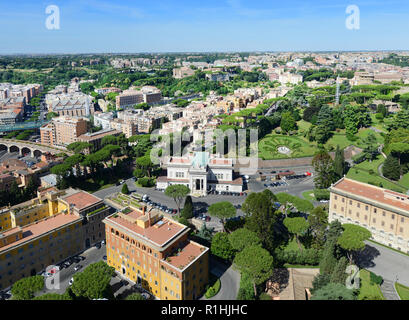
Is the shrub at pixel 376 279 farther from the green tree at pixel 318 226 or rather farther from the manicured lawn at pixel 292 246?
the manicured lawn at pixel 292 246

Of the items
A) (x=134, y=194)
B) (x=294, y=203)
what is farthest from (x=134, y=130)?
(x=294, y=203)

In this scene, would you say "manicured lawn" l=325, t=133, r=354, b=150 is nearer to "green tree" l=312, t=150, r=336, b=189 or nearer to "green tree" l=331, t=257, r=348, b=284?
"green tree" l=312, t=150, r=336, b=189

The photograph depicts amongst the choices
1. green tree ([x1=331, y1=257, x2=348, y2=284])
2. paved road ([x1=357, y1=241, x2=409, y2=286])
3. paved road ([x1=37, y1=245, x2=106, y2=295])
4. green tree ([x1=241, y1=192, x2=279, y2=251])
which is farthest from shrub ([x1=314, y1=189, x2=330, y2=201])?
paved road ([x1=37, y1=245, x2=106, y2=295])

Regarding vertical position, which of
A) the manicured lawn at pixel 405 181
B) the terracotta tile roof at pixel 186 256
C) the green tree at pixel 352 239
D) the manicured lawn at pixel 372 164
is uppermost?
the manicured lawn at pixel 372 164

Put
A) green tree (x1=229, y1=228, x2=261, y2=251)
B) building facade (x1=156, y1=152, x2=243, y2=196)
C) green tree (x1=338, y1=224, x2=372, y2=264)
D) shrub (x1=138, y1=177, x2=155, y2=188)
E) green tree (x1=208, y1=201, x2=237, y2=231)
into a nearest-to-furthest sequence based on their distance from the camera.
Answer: green tree (x1=338, y1=224, x2=372, y2=264), green tree (x1=229, y1=228, x2=261, y2=251), green tree (x1=208, y1=201, x2=237, y2=231), building facade (x1=156, y1=152, x2=243, y2=196), shrub (x1=138, y1=177, x2=155, y2=188)

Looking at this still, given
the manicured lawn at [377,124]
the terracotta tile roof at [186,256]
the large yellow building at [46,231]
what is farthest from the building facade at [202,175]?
the manicured lawn at [377,124]

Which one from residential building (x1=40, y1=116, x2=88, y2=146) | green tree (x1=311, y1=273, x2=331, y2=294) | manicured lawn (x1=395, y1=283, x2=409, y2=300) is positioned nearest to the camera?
green tree (x1=311, y1=273, x2=331, y2=294)
